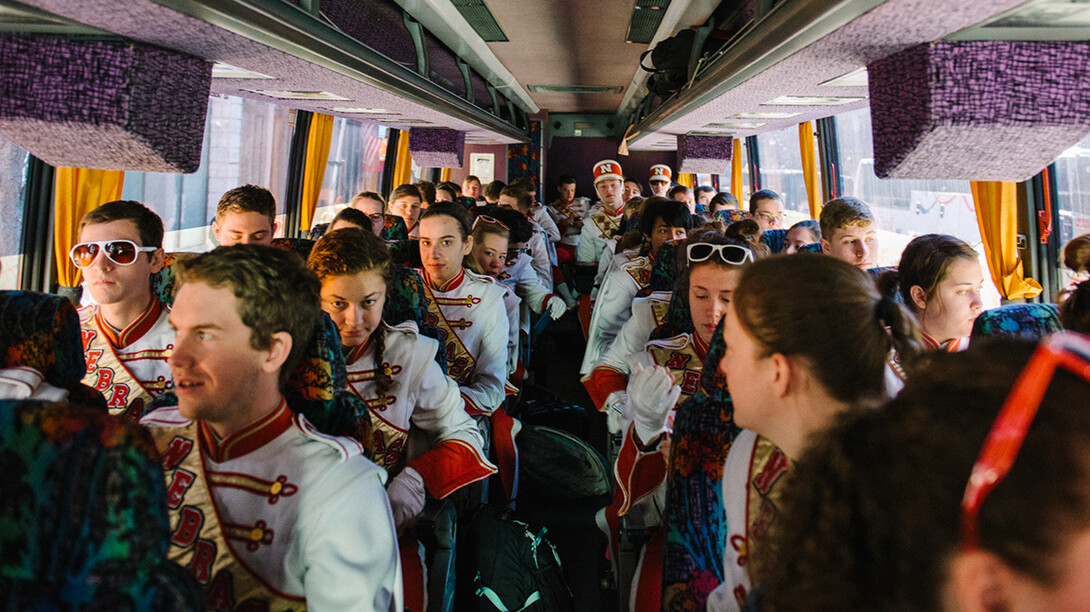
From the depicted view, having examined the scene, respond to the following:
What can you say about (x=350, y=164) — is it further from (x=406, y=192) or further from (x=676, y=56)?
(x=676, y=56)

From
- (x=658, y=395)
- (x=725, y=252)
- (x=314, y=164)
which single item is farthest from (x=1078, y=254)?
(x=314, y=164)

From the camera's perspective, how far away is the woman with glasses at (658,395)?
7.31ft

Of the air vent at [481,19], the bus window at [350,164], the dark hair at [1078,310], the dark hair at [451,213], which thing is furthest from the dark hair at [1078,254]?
the bus window at [350,164]

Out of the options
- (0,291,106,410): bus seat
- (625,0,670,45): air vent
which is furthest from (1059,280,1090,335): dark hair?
(625,0,670,45): air vent

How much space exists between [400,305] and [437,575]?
115 centimetres

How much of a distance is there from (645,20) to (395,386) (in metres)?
3.85

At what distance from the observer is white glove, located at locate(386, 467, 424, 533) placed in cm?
219

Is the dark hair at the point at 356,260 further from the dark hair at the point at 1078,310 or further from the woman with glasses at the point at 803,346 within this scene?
the dark hair at the point at 1078,310

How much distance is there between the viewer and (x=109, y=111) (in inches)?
72.3

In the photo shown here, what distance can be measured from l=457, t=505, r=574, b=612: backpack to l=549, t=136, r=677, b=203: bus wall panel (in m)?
12.4

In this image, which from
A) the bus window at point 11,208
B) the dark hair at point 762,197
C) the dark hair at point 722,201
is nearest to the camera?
the bus window at point 11,208

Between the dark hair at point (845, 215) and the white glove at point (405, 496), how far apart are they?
2965 millimetres

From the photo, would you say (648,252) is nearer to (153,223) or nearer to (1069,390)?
(153,223)

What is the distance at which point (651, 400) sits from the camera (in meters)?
2.34
